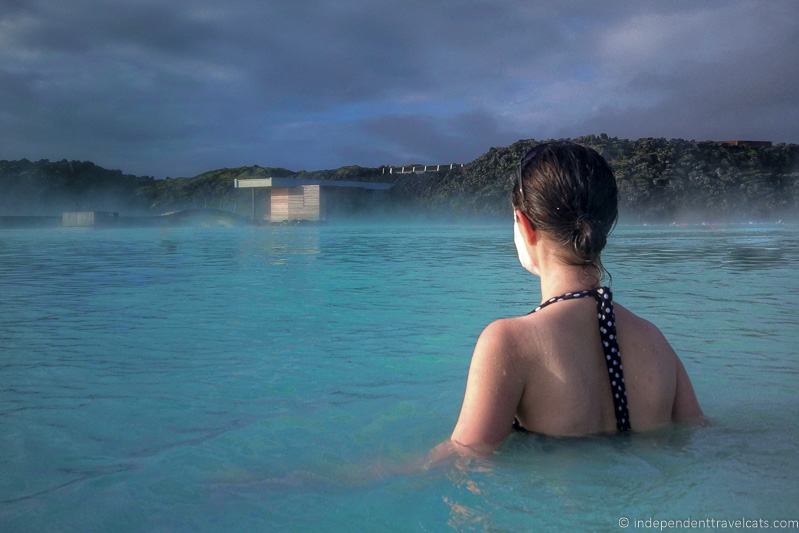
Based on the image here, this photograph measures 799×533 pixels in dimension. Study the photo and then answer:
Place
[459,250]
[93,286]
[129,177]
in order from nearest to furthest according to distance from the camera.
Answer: [93,286], [459,250], [129,177]

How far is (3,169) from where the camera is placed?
51844 mm

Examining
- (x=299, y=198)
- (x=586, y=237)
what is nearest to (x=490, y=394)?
(x=586, y=237)

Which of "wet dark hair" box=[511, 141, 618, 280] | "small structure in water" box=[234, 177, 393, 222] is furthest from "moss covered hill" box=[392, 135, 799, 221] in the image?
"wet dark hair" box=[511, 141, 618, 280]

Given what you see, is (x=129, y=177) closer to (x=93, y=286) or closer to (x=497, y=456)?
(x=93, y=286)

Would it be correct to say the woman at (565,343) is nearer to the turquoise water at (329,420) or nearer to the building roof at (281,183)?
the turquoise water at (329,420)

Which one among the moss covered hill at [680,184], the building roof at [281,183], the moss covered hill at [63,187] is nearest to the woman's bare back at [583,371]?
the building roof at [281,183]

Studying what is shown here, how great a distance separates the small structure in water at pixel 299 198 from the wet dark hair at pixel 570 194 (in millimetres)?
33546

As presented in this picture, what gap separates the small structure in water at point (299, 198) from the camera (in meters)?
35.7

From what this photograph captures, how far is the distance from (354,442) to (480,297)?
4353mm

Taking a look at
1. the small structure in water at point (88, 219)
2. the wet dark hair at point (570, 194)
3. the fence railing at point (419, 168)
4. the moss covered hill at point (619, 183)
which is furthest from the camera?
the fence railing at point (419, 168)

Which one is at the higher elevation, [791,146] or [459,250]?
[791,146]

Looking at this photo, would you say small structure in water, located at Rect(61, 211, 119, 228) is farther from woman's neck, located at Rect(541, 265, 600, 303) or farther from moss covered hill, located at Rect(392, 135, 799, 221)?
woman's neck, located at Rect(541, 265, 600, 303)

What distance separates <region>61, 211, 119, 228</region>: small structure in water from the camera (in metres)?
28.6

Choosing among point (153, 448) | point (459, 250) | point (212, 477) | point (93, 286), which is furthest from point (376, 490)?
point (459, 250)
